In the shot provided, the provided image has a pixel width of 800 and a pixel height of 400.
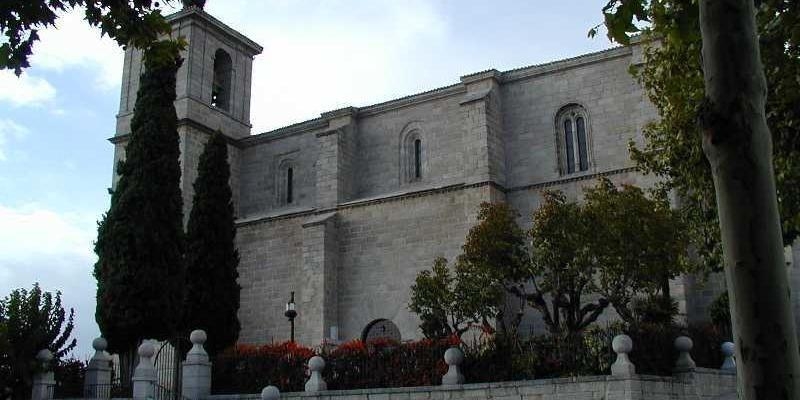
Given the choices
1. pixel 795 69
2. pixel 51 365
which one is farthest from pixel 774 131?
pixel 51 365

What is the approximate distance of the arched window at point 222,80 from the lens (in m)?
30.4

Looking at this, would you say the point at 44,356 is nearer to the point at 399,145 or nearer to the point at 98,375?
the point at 98,375

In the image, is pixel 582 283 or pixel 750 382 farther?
pixel 582 283

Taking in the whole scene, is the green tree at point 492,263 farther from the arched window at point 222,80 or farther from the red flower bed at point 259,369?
the arched window at point 222,80

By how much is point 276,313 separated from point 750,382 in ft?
76.3

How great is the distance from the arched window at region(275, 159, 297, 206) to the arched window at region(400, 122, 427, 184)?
4095mm

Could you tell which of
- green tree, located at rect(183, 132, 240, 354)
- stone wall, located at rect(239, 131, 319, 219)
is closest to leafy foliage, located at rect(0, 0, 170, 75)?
green tree, located at rect(183, 132, 240, 354)

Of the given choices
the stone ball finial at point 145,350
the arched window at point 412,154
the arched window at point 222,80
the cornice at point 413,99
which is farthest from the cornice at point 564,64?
the stone ball finial at point 145,350

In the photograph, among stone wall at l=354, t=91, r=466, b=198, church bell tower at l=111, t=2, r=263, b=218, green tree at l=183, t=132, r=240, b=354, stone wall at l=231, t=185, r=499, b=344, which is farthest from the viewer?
church bell tower at l=111, t=2, r=263, b=218

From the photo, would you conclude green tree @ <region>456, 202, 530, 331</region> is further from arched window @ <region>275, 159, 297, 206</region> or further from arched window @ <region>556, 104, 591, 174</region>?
arched window @ <region>275, 159, 297, 206</region>

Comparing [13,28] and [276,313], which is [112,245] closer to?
[276,313]

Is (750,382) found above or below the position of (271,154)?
below

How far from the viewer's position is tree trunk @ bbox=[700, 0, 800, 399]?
3414mm

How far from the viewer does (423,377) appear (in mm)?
15383
